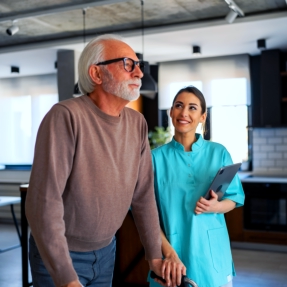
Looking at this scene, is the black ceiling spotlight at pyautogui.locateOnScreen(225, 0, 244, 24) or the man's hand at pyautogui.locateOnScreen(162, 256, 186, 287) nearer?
the man's hand at pyautogui.locateOnScreen(162, 256, 186, 287)

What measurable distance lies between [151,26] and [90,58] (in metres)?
4.15

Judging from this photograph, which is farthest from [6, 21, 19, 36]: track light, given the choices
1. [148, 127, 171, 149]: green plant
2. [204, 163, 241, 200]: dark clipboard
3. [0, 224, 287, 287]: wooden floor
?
[204, 163, 241, 200]: dark clipboard

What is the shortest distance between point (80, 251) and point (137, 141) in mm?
421

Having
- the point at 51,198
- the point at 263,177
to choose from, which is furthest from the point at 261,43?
the point at 51,198

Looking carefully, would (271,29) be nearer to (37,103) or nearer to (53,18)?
(53,18)

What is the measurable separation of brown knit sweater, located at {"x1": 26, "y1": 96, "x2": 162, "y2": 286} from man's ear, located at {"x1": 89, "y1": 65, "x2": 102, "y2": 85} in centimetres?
6

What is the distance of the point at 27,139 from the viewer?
8.34 m

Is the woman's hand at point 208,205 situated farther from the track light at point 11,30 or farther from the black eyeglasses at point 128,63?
the track light at point 11,30

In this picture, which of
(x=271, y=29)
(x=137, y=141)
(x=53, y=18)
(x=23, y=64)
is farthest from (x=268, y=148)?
(x=137, y=141)

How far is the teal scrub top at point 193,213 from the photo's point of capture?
1.89 m

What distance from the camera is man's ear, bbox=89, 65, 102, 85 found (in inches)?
59.6

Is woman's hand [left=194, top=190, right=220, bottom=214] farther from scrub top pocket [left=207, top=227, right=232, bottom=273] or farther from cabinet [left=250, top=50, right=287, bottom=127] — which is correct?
cabinet [left=250, top=50, right=287, bottom=127]

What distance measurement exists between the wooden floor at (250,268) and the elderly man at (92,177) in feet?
10.0

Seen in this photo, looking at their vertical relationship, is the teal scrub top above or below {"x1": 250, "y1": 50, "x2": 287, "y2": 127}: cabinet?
below
